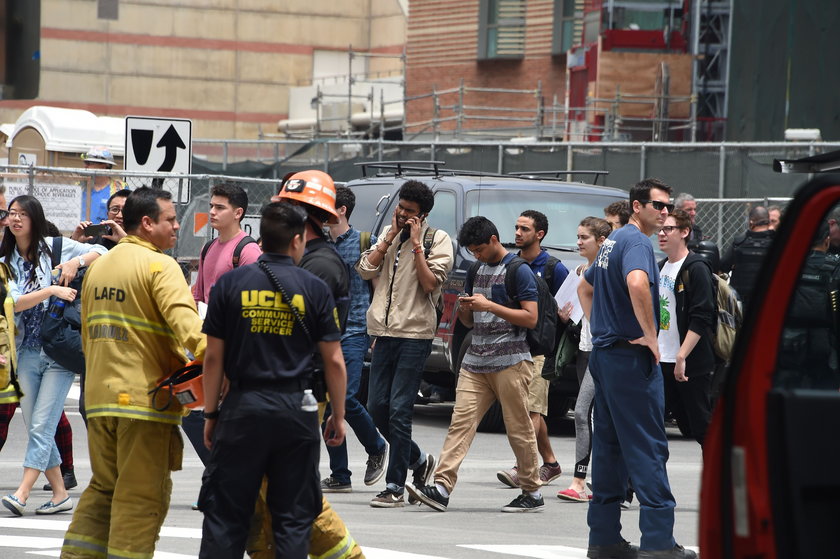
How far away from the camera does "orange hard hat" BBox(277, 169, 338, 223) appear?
6.99 m

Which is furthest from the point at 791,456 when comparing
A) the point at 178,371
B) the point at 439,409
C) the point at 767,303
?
the point at 439,409

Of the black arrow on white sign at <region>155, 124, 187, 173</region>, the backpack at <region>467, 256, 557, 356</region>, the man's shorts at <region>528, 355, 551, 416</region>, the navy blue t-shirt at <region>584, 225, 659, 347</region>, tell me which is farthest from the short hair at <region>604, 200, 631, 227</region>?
the black arrow on white sign at <region>155, 124, 187, 173</region>

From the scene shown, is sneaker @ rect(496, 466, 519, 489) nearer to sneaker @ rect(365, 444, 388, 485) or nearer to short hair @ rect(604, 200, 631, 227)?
sneaker @ rect(365, 444, 388, 485)

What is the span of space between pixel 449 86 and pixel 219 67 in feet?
54.3

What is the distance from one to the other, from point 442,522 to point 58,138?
16.0 m

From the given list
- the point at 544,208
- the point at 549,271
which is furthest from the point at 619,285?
the point at 544,208

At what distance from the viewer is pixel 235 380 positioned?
5.74 metres

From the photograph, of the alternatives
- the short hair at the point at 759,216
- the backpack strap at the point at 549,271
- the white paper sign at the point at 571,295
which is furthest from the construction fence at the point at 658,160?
the white paper sign at the point at 571,295

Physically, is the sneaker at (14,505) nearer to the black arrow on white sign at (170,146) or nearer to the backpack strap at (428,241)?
the backpack strap at (428,241)

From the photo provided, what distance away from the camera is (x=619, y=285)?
295 inches

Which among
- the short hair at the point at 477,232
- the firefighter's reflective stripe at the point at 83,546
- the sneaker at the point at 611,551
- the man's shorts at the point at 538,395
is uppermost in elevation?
the short hair at the point at 477,232

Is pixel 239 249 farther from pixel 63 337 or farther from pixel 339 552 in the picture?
pixel 339 552

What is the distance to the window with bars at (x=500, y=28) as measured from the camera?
3700cm

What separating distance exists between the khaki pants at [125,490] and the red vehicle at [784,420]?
3.00 m
